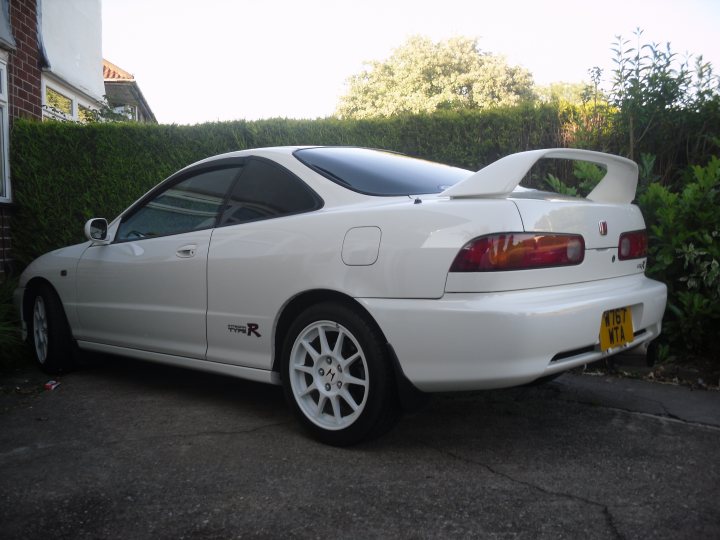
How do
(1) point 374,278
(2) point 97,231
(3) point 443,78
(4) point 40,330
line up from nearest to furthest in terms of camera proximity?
(1) point 374,278
(2) point 97,231
(4) point 40,330
(3) point 443,78

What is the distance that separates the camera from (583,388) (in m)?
4.35

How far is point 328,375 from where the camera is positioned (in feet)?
10.6

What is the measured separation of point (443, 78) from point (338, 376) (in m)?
37.0

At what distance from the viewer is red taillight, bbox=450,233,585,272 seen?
9.05ft

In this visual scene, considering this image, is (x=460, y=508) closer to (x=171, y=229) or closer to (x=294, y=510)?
(x=294, y=510)

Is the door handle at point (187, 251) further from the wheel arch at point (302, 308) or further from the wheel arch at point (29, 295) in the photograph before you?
the wheel arch at point (29, 295)

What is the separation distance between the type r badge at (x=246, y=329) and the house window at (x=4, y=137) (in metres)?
5.77

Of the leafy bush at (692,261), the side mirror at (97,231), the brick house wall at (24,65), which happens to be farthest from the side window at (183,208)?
the brick house wall at (24,65)

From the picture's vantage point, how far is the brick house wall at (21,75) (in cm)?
817

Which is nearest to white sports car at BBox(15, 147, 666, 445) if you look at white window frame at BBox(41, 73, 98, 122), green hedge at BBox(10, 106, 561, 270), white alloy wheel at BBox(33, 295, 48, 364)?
white alloy wheel at BBox(33, 295, 48, 364)

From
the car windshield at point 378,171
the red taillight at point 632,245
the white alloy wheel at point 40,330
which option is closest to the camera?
the red taillight at point 632,245

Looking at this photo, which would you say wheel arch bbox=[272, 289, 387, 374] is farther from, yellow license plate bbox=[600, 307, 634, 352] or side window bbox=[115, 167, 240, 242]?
yellow license plate bbox=[600, 307, 634, 352]

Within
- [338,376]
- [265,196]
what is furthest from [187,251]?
[338,376]

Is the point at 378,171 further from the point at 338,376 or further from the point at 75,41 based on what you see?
the point at 75,41
